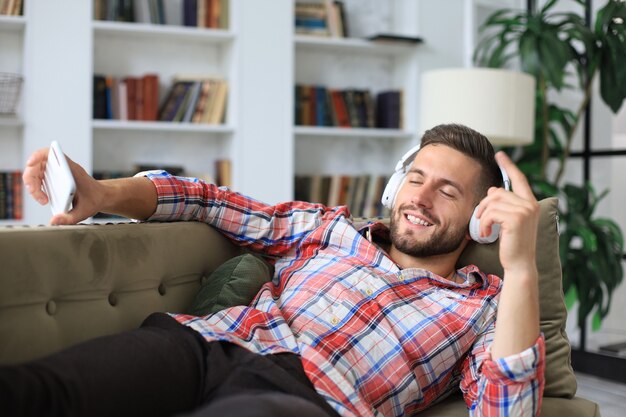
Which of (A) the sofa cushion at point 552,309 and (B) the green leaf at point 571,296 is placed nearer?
(A) the sofa cushion at point 552,309

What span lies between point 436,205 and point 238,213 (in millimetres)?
450

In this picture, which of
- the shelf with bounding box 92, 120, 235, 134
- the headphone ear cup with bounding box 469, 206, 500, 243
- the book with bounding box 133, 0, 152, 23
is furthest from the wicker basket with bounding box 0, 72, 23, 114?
the headphone ear cup with bounding box 469, 206, 500, 243

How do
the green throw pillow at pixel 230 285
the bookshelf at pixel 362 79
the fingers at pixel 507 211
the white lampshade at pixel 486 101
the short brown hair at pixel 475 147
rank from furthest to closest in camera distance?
the bookshelf at pixel 362 79
the white lampshade at pixel 486 101
the short brown hair at pixel 475 147
the green throw pillow at pixel 230 285
the fingers at pixel 507 211

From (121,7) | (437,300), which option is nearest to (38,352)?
(437,300)

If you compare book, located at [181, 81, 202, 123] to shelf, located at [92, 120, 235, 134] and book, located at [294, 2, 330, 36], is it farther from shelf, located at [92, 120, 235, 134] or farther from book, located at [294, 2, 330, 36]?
book, located at [294, 2, 330, 36]

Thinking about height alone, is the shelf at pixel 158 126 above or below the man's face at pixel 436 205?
above

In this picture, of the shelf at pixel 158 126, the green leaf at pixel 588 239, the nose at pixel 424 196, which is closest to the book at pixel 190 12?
the shelf at pixel 158 126

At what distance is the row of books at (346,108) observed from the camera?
414 cm

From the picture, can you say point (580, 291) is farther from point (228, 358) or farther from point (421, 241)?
point (228, 358)

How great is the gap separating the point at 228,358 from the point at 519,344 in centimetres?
51

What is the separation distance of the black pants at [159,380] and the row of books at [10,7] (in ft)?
8.05

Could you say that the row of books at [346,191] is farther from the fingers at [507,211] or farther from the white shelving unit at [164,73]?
the fingers at [507,211]

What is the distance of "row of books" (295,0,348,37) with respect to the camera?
4141 millimetres

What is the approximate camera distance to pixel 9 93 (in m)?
3.48
